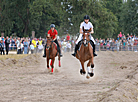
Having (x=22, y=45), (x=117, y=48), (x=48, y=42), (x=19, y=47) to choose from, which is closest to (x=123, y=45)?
(x=117, y=48)

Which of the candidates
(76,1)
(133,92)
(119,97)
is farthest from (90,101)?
(76,1)

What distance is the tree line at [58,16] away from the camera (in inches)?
2430

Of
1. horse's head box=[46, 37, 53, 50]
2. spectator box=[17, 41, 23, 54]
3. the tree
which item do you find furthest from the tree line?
horse's head box=[46, 37, 53, 50]


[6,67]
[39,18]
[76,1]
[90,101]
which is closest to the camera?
[90,101]

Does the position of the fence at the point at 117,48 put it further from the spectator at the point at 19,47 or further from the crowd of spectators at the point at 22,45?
the spectator at the point at 19,47

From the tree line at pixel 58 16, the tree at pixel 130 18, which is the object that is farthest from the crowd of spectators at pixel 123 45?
the tree at pixel 130 18

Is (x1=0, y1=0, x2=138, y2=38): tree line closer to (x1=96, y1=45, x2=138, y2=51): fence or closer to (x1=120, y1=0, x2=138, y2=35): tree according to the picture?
(x1=120, y1=0, x2=138, y2=35): tree

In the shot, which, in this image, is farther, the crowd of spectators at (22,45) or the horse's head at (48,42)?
the crowd of spectators at (22,45)

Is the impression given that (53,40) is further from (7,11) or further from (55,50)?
(7,11)

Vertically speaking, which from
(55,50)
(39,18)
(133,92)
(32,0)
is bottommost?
(133,92)

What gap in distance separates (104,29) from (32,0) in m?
17.5

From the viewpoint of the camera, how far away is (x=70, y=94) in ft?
31.2

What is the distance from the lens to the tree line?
61719 millimetres

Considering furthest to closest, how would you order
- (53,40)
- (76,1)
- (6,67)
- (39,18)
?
(39,18), (76,1), (6,67), (53,40)
